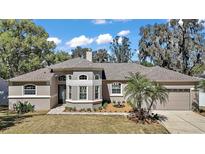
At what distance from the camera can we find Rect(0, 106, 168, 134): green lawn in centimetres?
1529

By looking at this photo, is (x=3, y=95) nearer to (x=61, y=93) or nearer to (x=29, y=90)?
(x=29, y=90)

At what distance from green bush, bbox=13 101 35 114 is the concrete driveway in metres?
10.7

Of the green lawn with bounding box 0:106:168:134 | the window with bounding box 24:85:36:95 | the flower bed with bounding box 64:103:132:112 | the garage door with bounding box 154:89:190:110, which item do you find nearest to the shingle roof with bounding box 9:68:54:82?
the window with bounding box 24:85:36:95

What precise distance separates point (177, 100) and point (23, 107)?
12.9 meters

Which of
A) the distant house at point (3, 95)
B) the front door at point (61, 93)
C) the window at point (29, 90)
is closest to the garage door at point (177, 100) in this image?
the front door at point (61, 93)

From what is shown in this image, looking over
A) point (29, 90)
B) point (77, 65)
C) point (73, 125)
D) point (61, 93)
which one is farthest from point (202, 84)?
point (29, 90)

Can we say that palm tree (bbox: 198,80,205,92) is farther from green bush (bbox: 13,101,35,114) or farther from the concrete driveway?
green bush (bbox: 13,101,35,114)

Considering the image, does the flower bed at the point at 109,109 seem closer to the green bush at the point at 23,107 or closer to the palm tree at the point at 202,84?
the green bush at the point at 23,107

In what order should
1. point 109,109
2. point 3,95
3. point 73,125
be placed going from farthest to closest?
1. point 3,95
2. point 109,109
3. point 73,125

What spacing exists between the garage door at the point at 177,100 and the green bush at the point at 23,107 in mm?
10530

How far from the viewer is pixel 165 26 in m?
35.1

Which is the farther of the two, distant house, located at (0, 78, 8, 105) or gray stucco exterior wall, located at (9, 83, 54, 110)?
distant house, located at (0, 78, 8, 105)

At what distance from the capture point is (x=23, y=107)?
2234cm
